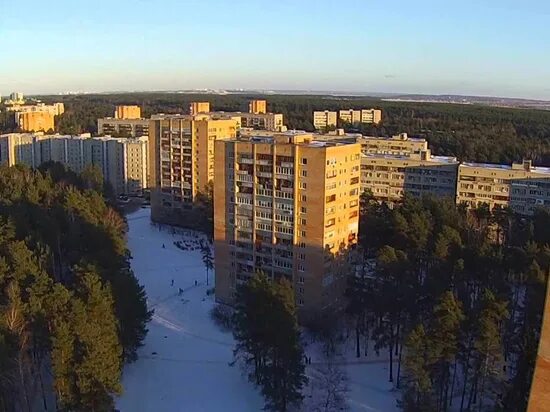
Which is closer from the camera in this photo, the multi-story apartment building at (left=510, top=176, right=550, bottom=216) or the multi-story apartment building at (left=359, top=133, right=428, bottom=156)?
the multi-story apartment building at (left=510, top=176, right=550, bottom=216)

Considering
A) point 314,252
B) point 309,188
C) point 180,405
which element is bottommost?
point 180,405

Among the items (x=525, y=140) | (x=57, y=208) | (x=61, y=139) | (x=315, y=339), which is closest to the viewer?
(x=315, y=339)

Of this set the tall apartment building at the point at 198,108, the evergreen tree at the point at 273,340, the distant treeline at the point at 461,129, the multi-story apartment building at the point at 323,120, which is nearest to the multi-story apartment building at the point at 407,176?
the distant treeline at the point at 461,129

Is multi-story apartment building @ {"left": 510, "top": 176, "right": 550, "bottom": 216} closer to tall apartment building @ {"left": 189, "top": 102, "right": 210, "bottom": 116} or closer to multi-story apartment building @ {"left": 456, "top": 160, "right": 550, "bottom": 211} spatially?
multi-story apartment building @ {"left": 456, "top": 160, "right": 550, "bottom": 211}

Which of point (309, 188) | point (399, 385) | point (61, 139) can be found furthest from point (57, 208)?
point (61, 139)

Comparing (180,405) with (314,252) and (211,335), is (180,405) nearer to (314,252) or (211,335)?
(211,335)

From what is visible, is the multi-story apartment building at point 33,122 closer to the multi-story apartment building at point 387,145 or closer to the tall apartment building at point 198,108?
the tall apartment building at point 198,108

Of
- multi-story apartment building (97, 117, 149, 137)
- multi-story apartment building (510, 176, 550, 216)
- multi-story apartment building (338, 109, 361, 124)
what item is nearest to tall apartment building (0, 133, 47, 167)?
multi-story apartment building (97, 117, 149, 137)
